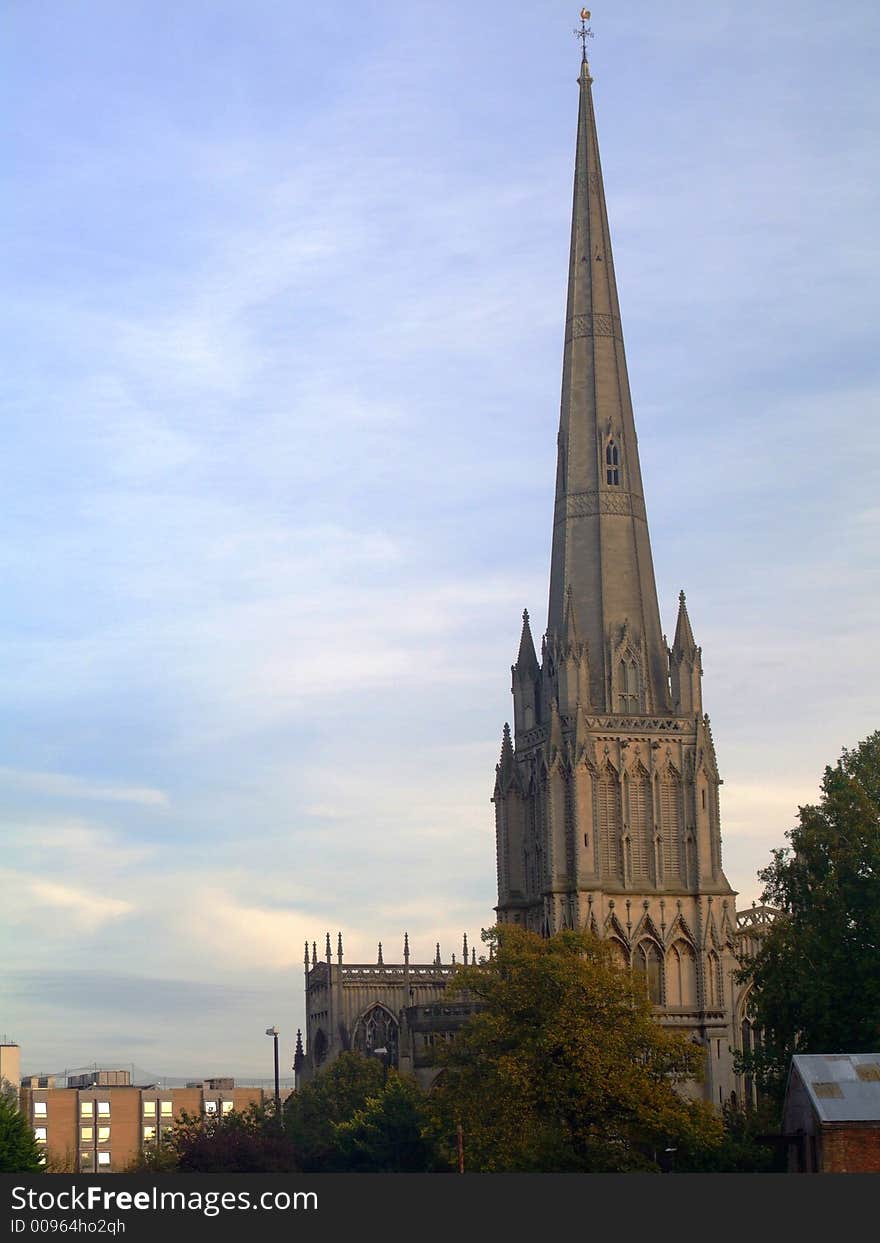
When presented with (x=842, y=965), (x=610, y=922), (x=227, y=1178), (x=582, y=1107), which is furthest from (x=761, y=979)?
(x=227, y=1178)

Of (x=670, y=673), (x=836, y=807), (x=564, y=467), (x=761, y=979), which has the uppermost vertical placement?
(x=564, y=467)

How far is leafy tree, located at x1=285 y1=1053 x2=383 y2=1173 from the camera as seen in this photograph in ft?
333

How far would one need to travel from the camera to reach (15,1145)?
3536 inches

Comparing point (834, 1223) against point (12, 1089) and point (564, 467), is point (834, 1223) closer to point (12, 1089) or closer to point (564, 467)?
point (564, 467)

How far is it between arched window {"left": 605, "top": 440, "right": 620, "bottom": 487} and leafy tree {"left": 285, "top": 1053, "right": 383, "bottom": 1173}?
31097 millimetres

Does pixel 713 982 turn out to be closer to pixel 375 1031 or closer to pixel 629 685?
pixel 629 685

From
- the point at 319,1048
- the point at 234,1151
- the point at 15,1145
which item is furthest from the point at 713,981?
the point at 15,1145

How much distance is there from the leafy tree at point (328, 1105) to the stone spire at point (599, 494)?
20793 millimetres

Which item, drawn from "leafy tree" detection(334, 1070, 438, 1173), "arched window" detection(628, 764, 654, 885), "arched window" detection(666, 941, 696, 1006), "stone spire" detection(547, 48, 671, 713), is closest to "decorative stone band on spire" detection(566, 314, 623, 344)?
"stone spire" detection(547, 48, 671, 713)

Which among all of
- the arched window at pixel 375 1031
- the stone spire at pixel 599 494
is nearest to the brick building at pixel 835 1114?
the stone spire at pixel 599 494

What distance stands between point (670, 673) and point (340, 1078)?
2549 centimetres

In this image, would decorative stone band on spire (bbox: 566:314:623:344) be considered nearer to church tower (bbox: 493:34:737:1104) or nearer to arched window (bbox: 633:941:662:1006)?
church tower (bbox: 493:34:737:1104)

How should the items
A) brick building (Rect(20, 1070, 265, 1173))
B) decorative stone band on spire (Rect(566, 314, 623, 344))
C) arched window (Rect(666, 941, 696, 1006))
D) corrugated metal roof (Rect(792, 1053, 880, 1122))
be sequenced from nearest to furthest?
corrugated metal roof (Rect(792, 1053, 880, 1122)), arched window (Rect(666, 941, 696, 1006)), decorative stone band on spire (Rect(566, 314, 623, 344)), brick building (Rect(20, 1070, 265, 1173))

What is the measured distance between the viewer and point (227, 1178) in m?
54.7
